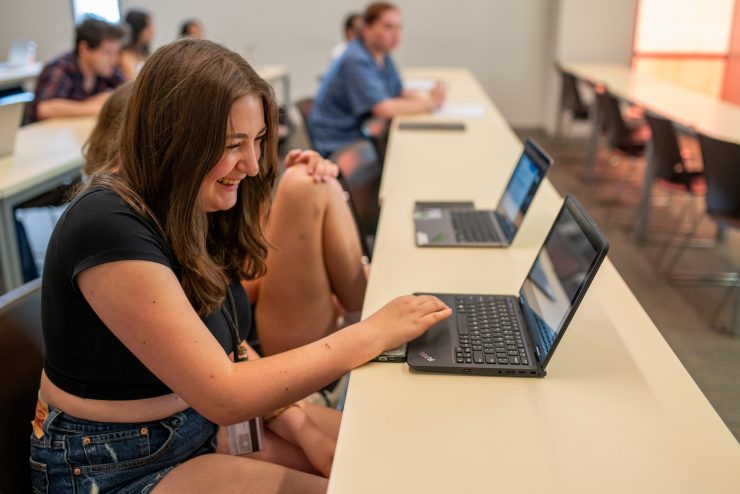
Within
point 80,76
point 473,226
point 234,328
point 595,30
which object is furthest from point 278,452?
point 595,30

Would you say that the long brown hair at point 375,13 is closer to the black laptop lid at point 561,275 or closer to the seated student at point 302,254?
the seated student at point 302,254

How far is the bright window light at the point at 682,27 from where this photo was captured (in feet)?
23.1

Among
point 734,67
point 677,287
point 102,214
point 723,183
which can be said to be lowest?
point 677,287

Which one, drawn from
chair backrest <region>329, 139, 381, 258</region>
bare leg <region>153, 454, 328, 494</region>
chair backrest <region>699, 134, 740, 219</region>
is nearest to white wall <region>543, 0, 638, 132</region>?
chair backrest <region>699, 134, 740, 219</region>

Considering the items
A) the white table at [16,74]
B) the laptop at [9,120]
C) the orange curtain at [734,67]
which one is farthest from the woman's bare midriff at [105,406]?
the orange curtain at [734,67]

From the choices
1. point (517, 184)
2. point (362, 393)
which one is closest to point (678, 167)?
point (517, 184)

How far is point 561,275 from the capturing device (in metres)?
1.23

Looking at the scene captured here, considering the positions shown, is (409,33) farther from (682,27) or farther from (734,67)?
(734,67)

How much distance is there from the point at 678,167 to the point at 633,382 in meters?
2.86

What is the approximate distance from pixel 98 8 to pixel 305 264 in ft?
23.1

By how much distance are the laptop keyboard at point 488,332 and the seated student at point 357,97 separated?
97.3 inches

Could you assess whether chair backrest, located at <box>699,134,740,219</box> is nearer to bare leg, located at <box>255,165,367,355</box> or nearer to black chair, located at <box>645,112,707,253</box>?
black chair, located at <box>645,112,707,253</box>

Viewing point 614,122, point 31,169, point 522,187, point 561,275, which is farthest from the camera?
point 614,122

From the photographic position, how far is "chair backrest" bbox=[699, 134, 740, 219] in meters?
2.90
